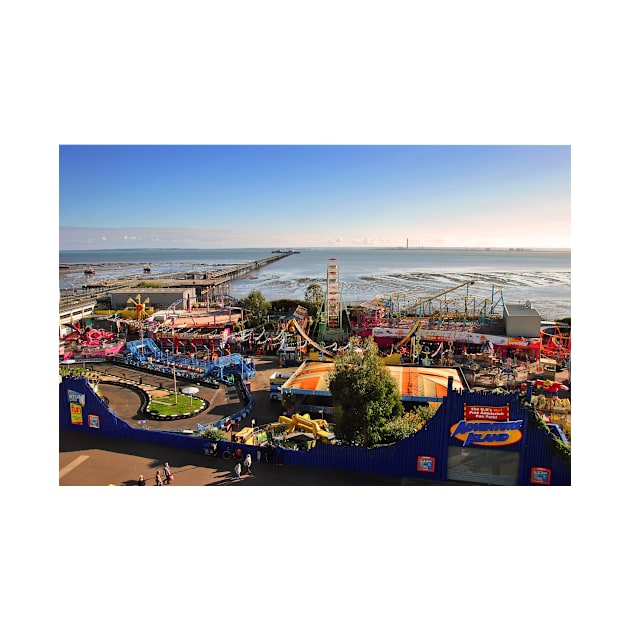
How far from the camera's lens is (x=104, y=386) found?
64.5 feet

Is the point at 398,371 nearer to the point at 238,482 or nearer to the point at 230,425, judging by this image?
the point at 230,425

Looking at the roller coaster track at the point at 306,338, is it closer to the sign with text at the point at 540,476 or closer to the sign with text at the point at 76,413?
the sign with text at the point at 76,413

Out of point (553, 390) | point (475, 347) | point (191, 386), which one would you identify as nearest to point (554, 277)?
point (475, 347)

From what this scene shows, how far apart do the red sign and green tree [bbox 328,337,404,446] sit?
2287mm

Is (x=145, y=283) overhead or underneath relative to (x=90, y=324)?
overhead

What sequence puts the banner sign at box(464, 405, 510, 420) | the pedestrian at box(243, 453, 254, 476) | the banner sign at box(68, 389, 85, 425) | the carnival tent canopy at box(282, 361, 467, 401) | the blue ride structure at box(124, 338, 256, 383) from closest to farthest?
the banner sign at box(464, 405, 510, 420), the pedestrian at box(243, 453, 254, 476), the banner sign at box(68, 389, 85, 425), the carnival tent canopy at box(282, 361, 467, 401), the blue ride structure at box(124, 338, 256, 383)

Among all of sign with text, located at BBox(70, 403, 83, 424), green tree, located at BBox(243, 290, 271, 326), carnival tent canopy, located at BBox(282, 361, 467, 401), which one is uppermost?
green tree, located at BBox(243, 290, 271, 326)

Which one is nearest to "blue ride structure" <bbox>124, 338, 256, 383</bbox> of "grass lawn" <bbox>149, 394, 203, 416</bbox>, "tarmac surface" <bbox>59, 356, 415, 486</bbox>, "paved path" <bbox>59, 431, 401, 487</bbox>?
"grass lawn" <bbox>149, 394, 203, 416</bbox>

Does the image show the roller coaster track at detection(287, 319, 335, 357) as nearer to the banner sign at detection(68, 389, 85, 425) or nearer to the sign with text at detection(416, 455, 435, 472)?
the banner sign at detection(68, 389, 85, 425)

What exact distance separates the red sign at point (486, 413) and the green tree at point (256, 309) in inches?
945

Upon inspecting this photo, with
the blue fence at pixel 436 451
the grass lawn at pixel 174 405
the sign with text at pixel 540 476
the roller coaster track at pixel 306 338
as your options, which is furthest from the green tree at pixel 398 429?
the roller coaster track at pixel 306 338

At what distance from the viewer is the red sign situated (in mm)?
9992

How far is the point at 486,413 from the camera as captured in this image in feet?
32.9

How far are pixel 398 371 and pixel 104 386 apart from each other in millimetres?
12975
